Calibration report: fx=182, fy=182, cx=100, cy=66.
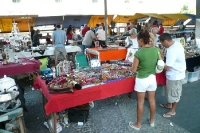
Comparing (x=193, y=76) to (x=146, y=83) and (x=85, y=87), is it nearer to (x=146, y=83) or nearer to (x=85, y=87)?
(x=146, y=83)

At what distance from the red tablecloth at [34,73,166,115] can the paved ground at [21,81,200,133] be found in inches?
23.5

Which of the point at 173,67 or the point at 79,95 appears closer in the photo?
the point at 79,95

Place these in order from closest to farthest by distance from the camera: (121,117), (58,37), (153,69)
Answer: (153,69) → (121,117) → (58,37)

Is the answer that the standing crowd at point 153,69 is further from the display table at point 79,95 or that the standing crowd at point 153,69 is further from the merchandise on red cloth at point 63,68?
the merchandise on red cloth at point 63,68

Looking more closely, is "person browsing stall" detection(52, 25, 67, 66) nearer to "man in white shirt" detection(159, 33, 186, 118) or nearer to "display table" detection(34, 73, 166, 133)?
"display table" detection(34, 73, 166, 133)

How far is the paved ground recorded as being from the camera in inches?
111

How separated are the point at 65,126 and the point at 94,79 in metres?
0.92

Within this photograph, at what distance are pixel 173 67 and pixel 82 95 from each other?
1542 millimetres

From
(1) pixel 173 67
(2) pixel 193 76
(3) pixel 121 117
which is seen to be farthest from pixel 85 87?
(2) pixel 193 76

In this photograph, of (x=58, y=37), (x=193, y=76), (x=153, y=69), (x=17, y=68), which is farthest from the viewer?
(x=58, y=37)

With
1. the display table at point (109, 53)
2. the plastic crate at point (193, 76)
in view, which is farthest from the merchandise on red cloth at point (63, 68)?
the plastic crate at point (193, 76)

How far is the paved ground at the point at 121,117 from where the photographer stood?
2816 millimetres

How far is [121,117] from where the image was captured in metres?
3.19

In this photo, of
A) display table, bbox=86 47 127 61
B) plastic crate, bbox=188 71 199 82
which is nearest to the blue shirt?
display table, bbox=86 47 127 61
